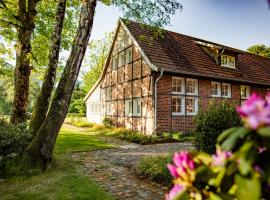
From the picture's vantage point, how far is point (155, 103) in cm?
1708

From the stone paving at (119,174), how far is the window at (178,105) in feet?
21.8

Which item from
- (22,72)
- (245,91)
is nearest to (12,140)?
(22,72)

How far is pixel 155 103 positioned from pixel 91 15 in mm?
9261

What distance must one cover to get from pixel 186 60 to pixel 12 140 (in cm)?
1437

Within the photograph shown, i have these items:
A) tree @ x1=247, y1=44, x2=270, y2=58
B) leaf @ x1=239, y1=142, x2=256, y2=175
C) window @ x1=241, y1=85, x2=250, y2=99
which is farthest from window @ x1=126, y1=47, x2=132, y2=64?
tree @ x1=247, y1=44, x2=270, y2=58

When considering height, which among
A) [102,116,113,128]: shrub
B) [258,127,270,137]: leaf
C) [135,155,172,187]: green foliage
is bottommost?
[135,155,172,187]: green foliage

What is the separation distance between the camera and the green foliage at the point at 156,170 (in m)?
7.07

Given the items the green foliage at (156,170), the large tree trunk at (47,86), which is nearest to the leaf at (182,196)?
the green foliage at (156,170)

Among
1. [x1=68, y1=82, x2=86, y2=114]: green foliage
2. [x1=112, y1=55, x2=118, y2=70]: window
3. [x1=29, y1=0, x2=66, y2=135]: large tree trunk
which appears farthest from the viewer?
[x1=68, y1=82, x2=86, y2=114]: green foliage

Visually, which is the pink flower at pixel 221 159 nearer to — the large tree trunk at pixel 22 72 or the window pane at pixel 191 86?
the large tree trunk at pixel 22 72

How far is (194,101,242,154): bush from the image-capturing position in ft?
23.7

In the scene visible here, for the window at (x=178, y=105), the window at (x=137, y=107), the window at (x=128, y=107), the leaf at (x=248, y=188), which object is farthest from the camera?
the window at (x=128, y=107)

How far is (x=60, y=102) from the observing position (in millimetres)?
8352

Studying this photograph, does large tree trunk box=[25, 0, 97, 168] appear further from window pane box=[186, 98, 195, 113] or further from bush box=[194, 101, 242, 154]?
window pane box=[186, 98, 195, 113]
